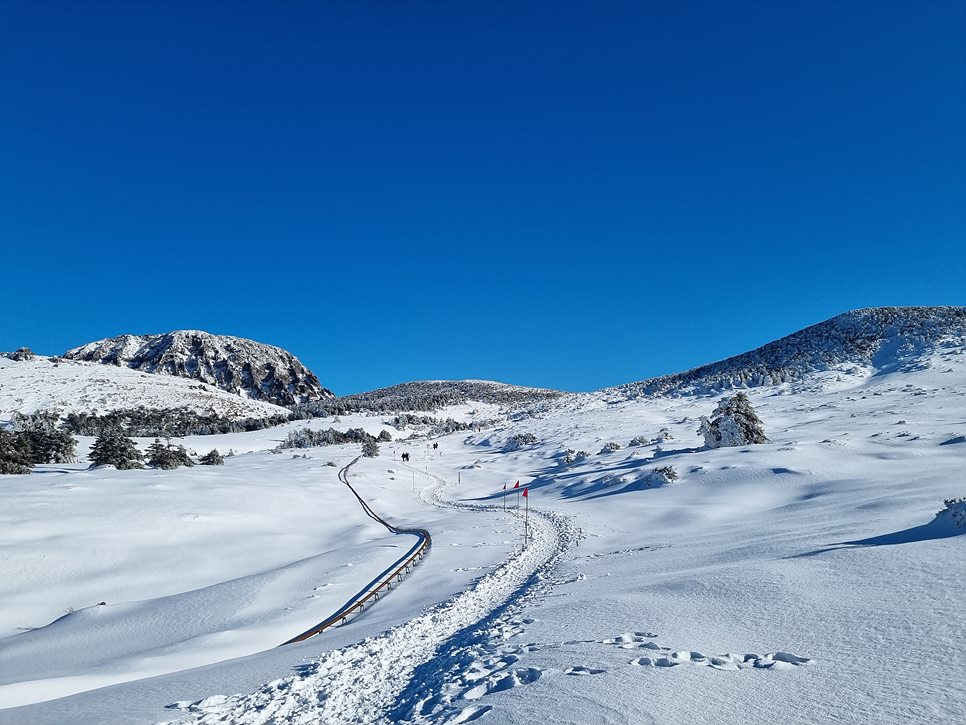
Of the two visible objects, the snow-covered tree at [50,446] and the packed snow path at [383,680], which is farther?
the snow-covered tree at [50,446]

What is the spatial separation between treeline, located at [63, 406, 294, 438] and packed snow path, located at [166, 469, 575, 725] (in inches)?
2708

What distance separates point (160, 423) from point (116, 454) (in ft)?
170

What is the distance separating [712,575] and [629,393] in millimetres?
94848

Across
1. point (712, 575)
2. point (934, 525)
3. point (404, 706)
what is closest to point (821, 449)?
point (934, 525)

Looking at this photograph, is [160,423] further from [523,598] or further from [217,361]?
[523,598]

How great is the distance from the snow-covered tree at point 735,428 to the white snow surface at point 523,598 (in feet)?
15.3

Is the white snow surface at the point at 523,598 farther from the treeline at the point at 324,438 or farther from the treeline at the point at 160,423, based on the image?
the treeline at the point at 160,423

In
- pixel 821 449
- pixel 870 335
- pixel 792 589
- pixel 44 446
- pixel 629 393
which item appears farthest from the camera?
pixel 629 393

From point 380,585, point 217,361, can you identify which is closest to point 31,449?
point 380,585

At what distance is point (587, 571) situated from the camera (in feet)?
45.5

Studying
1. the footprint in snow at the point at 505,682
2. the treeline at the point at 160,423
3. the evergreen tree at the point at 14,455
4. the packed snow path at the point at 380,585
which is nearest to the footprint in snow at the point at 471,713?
the footprint in snow at the point at 505,682

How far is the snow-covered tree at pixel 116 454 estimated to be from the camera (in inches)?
1352

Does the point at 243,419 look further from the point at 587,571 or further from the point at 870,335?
the point at 870,335

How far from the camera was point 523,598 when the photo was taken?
39.1 feet
